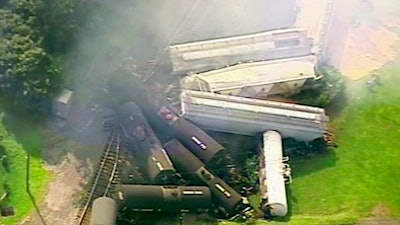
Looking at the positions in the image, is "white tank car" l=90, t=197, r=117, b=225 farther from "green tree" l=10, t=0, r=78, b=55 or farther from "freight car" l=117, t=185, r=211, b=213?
"green tree" l=10, t=0, r=78, b=55

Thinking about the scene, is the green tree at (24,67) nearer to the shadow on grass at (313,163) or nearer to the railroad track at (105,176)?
the railroad track at (105,176)

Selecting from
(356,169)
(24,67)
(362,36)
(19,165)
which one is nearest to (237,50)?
(362,36)

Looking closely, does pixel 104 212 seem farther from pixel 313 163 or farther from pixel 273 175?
pixel 313 163

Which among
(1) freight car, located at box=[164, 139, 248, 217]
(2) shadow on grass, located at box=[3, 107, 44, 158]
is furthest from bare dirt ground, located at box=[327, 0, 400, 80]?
(2) shadow on grass, located at box=[3, 107, 44, 158]

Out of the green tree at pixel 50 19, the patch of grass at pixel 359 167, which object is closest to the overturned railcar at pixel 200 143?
the patch of grass at pixel 359 167

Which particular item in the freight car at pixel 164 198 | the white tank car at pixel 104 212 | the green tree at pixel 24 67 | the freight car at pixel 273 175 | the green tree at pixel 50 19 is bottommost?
the white tank car at pixel 104 212
